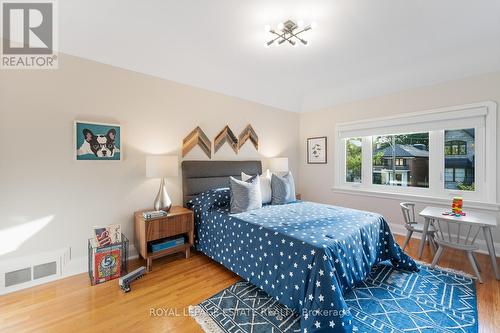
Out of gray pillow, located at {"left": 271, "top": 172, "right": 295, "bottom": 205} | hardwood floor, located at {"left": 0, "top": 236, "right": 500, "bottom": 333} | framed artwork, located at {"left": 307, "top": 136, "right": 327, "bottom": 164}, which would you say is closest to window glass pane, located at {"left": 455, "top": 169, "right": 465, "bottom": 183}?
hardwood floor, located at {"left": 0, "top": 236, "right": 500, "bottom": 333}

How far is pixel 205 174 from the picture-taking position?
3311 millimetres

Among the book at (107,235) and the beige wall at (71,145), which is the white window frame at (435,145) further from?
the book at (107,235)

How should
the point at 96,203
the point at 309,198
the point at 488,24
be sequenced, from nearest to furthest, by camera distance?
the point at 488,24 < the point at 96,203 < the point at 309,198

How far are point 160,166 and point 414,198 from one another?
3767mm

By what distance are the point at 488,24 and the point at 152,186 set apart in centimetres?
423

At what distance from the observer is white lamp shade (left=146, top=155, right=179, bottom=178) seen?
2.60 metres

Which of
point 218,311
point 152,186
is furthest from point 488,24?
point 152,186

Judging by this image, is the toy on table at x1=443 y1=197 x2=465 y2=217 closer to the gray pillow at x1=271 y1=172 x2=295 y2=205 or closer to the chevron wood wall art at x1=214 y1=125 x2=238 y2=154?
the gray pillow at x1=271 y1=172 x2=295 y2=205

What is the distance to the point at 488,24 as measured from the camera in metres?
2.32

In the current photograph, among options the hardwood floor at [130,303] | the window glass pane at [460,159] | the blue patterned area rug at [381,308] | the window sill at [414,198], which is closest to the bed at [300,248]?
the blue patterned area rug at [381,308]

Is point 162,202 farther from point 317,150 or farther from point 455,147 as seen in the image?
point 455,147

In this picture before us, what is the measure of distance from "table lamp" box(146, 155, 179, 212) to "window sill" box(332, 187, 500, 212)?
313 centimetres

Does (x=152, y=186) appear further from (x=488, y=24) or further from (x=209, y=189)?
(x=488, y=24)

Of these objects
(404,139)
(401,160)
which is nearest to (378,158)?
(401,160)
